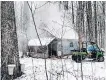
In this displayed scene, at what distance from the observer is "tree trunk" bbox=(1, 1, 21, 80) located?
3.35 meters

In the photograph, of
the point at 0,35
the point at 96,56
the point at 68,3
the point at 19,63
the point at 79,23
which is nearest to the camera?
the point at 0,35

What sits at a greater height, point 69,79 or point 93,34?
point 93,34

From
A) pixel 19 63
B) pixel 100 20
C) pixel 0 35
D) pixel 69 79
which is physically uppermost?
pixel 100 20

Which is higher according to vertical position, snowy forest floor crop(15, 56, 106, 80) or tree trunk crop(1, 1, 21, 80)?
tree trunk crop(1, 1, 21, 80)

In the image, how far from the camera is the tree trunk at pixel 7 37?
132 inches

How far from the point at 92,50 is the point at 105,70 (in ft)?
3.18

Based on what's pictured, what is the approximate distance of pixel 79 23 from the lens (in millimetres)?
3992

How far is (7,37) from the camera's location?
3416 millimetres

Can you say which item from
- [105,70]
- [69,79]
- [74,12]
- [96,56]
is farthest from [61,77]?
[96,56]

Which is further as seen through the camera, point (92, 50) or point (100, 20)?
point (92, 50)

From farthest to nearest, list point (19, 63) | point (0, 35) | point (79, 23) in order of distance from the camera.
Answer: point (79, 23)
point (19, 63)
point (0, 35)

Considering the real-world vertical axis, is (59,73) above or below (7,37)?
below

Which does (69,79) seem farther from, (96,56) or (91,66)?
(96,56)

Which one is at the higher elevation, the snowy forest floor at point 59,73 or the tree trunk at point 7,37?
the tree trunk at point 7,37
